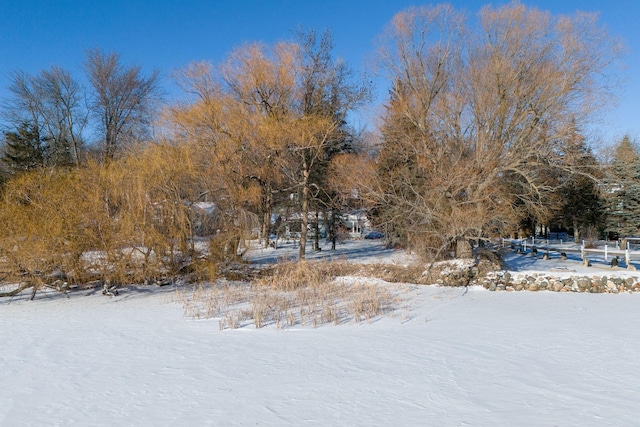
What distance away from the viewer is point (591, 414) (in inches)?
157

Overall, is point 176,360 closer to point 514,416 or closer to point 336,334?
point 336,334

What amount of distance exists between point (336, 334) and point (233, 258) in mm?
6756

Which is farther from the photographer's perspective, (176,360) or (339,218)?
(339,218)

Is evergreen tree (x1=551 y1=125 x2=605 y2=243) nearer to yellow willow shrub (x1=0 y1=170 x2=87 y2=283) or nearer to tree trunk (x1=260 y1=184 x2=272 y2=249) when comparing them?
tree trunk (x1=260 y1=184 x2=272 y2=249)

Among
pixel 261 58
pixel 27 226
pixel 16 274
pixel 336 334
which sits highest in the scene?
pixel 261 58

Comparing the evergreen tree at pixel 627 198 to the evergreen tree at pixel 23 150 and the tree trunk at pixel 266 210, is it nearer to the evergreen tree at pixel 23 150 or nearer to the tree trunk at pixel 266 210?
the tree trunk at pixel 266 210

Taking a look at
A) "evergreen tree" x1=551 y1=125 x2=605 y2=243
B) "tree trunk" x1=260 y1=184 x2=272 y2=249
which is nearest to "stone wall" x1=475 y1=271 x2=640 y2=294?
"tree trunk" x1=260 y1=184 x2=272 y2=249

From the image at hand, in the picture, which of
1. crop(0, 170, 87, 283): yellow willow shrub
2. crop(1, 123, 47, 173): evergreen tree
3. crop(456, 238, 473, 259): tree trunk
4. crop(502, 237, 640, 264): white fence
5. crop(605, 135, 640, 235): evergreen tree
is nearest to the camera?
crop(0, 170, 87, 283): yellow willow shrub

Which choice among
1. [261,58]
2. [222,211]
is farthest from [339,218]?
[222,211]

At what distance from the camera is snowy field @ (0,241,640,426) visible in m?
4.03

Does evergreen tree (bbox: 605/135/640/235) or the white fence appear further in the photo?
evergreen tree (bbox: 605/135/640/235)

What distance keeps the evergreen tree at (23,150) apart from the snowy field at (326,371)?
19425 mm

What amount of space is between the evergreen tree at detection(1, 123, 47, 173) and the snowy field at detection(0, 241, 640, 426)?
1942cm

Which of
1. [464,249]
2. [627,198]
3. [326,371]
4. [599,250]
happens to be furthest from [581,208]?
[326,371]
